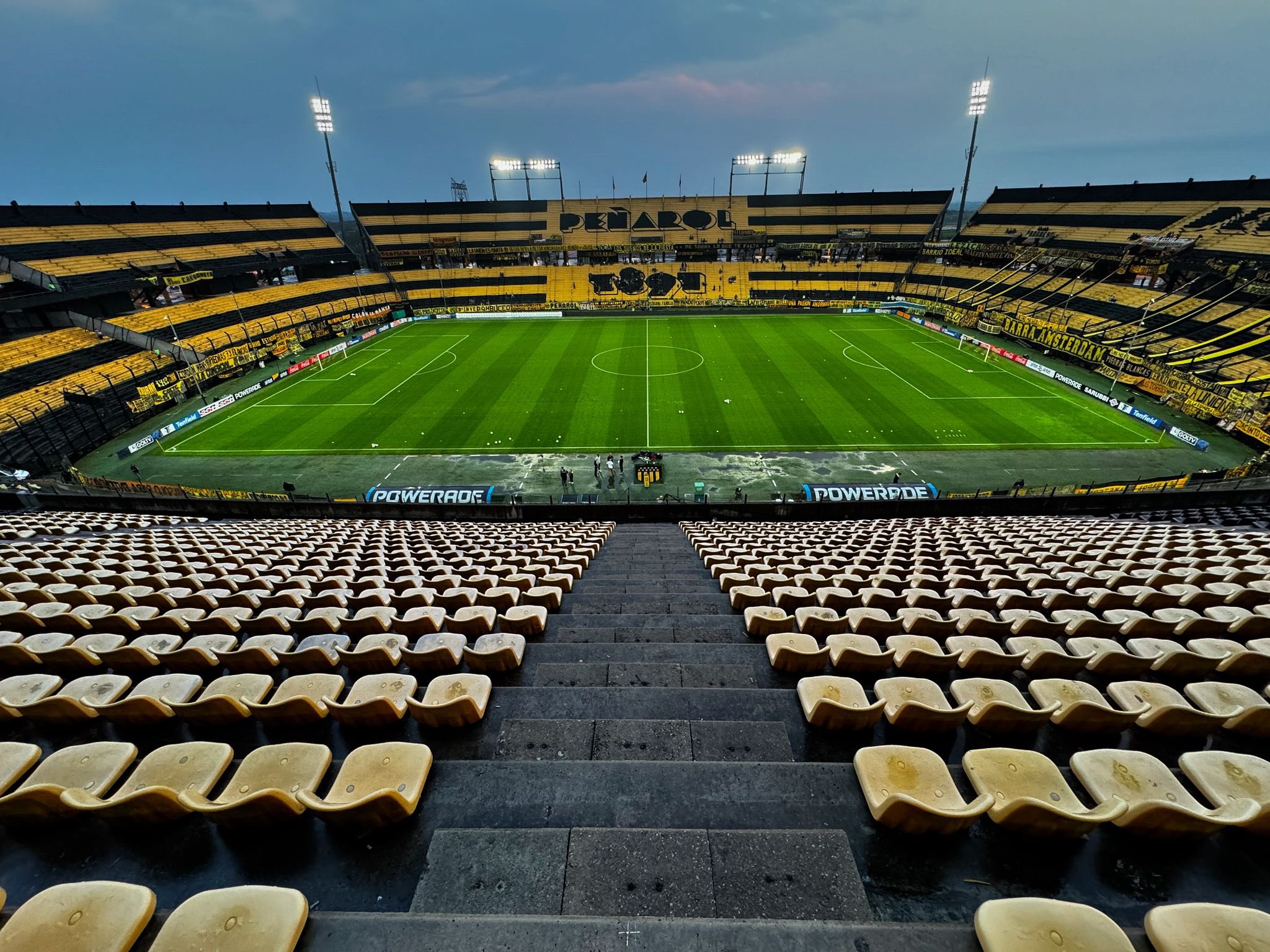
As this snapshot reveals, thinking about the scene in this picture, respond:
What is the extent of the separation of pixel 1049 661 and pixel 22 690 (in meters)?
9.64

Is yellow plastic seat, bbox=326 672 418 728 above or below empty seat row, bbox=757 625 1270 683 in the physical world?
above

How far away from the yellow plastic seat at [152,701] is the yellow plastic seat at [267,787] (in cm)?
116

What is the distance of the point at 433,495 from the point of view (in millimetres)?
23312

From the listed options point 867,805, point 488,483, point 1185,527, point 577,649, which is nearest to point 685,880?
point 867,805

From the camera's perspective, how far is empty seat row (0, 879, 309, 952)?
7.41 feet

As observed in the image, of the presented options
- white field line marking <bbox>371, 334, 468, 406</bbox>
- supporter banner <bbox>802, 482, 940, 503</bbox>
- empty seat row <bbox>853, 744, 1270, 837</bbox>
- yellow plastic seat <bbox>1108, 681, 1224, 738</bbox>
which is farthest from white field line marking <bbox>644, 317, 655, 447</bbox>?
empty seat row <bbox>853, 744, 1270, 837</bbox>

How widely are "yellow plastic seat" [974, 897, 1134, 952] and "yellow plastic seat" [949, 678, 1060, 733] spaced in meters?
1.86

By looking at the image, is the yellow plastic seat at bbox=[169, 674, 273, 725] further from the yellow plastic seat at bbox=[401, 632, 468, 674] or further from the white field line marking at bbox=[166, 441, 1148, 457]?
the white field line marking at bbox=[166, 441, 1148, 457]

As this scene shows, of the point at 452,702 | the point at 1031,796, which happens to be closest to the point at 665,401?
the point at 452,702

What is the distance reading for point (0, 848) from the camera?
324 cm

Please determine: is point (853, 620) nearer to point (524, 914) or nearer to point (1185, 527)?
point (524, 914)

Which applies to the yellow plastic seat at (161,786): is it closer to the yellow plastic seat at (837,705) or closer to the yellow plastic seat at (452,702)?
the yellow plastic seat at (452,702)

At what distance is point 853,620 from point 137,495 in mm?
25372

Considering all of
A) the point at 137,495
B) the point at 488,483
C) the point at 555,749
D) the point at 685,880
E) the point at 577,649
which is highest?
the point at 685,880
